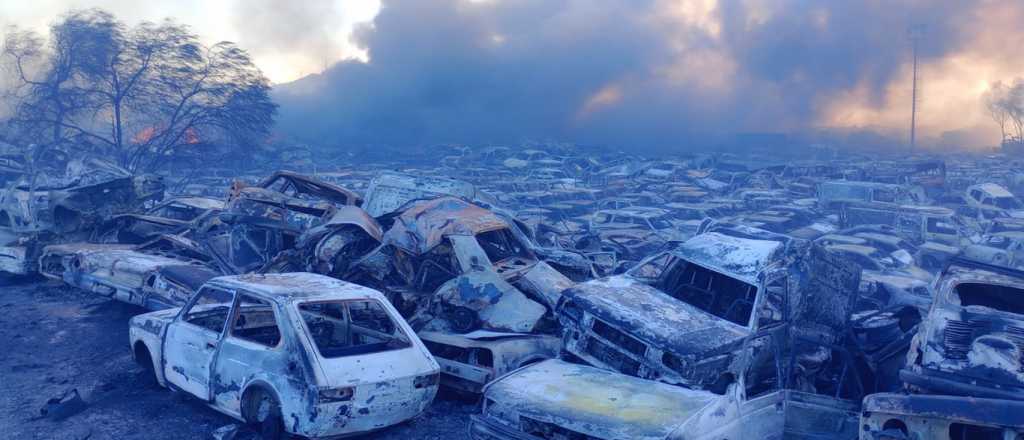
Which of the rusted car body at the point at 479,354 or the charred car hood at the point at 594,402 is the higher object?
the charred car hood at the point at 594,402

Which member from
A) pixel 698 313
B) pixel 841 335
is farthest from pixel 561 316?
pixel 841 335

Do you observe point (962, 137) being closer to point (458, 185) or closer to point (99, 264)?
point (458, 185)

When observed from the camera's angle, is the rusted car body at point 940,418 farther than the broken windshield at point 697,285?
No

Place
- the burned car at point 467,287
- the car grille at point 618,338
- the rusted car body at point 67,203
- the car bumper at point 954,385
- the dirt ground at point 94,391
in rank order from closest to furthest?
the car bumper at point 954,385, the dirt ground at point 94,391, the car grille at point 618,338, the burned car at point 467,287, the rusted car body at point 67,203

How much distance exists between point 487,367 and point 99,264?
5.20 meters

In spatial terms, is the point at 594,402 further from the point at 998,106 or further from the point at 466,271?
the point at 998,106

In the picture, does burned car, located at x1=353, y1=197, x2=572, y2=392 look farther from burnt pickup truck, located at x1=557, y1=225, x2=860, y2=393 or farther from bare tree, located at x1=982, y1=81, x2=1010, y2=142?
bare tree, located at x1=982, y1=81, x2=1010, y2=142

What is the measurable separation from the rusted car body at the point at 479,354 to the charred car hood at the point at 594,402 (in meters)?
0.94

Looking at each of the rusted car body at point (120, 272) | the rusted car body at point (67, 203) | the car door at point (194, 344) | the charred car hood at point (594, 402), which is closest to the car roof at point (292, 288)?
the car door at point (194, 344)

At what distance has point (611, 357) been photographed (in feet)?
16.7

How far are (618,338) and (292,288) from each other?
261 cm

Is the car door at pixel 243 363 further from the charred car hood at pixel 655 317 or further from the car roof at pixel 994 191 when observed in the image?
the car roof at pixel 994 191

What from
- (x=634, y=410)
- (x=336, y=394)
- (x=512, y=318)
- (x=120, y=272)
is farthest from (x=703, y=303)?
(x=120, y=272)

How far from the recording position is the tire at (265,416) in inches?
171
